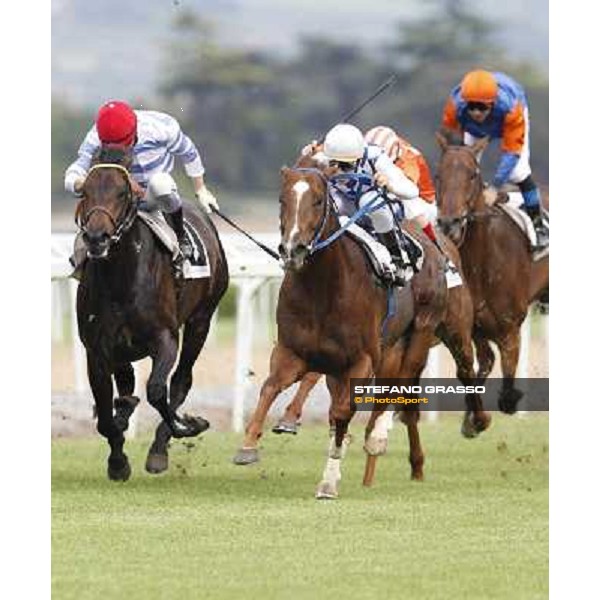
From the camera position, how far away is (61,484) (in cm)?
977

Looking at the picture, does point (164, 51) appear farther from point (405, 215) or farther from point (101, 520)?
point (101, 520)

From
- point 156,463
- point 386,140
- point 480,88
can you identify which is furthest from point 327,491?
point 480,88

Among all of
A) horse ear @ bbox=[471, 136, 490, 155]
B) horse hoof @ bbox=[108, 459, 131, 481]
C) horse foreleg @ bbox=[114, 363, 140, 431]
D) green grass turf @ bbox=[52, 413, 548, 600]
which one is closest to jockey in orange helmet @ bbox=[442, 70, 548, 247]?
horse ear @ bbox=[471, 136, 490, 155]

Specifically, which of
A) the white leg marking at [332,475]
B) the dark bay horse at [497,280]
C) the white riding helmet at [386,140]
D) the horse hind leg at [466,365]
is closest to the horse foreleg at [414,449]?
the horse hind leg at [466,365]

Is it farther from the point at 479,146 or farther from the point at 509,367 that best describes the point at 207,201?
the point at 509,367

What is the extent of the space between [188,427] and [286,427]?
42 centimetres

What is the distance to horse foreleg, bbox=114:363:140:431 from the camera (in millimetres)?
9969

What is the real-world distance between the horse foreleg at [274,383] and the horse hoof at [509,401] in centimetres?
321

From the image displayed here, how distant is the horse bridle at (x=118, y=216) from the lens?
29.8ft

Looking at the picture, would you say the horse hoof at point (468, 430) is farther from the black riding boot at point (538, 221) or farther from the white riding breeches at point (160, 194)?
the white riding breeches at point (160, 194)

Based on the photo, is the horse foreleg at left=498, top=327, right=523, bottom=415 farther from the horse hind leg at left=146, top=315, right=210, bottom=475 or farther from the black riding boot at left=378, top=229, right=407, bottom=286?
the black riding boot at left=378, top=229, right=407, bottom=286
